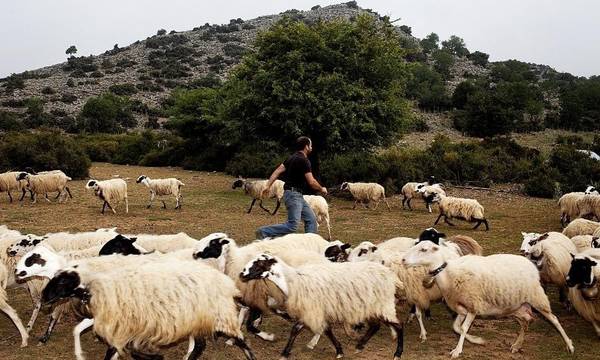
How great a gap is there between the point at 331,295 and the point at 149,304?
2.10m

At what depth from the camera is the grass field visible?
6.42 metres

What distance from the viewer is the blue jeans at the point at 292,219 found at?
960 cm

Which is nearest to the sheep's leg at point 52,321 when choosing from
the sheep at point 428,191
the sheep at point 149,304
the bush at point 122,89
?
the sheep at point 149,304

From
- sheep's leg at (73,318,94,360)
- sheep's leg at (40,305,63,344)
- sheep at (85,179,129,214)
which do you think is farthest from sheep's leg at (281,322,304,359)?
sheep at (85,179,129,214)

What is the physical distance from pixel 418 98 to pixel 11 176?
172ft

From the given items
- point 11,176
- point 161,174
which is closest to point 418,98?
point 161,174

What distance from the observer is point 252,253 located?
7.43 metres

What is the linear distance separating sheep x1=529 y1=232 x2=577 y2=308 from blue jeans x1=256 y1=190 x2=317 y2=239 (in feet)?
13.2

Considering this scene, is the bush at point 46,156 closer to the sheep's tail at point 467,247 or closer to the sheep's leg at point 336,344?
the sheep's tail at point 467,247

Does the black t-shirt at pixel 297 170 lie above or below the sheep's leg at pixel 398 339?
above

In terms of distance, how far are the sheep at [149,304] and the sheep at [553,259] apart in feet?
16.2

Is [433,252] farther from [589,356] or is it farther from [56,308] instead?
[56,308]

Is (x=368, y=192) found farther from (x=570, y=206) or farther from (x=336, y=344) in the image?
(x=336, y=344)

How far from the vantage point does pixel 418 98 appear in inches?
2515
